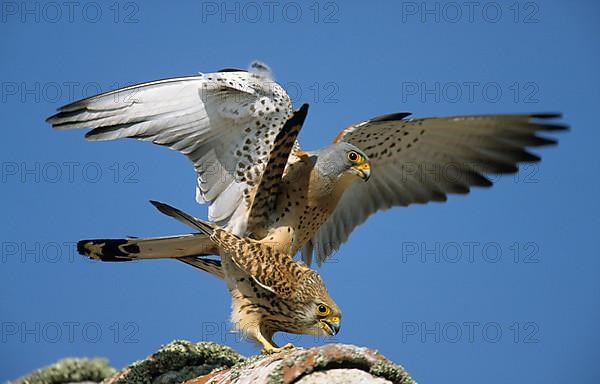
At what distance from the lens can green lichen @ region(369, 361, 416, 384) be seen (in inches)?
128

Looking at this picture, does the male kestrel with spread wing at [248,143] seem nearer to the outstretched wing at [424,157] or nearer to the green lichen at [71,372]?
the outstretched wing at [424,157]

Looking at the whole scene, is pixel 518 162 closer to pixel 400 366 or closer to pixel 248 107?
pixel 248 107

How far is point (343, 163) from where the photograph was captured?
→ 4730mm

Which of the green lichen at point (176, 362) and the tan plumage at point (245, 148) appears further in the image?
the tan plumage at point (245, 148)

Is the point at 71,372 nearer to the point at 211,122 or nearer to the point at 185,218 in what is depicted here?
the point at 185,218

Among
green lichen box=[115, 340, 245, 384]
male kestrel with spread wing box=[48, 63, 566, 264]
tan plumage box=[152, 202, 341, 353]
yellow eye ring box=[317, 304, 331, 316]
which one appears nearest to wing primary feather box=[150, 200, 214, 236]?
tan plumage box=[152, 202, 341, 353]

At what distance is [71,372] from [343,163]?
215cm

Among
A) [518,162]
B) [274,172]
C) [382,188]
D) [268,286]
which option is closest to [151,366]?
[268,286]

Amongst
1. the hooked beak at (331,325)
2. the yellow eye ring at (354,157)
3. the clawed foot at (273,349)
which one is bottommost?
the clawed foot at (273,349)

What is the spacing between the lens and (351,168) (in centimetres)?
475

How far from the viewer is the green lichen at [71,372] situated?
195 inches

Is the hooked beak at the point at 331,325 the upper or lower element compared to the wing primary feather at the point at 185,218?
lower

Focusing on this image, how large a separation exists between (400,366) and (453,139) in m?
2.22

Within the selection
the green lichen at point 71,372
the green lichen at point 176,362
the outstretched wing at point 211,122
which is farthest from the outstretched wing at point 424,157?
the green lichen at point 71,372
